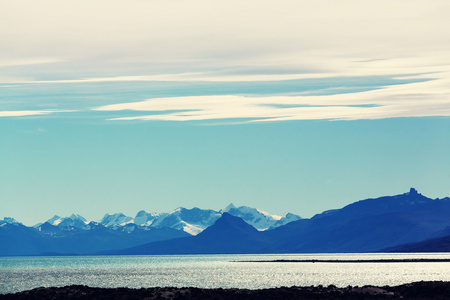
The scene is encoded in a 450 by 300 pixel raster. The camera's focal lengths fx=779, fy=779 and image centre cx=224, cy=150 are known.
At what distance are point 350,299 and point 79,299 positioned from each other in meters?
33.1

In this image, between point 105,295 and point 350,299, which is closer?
point 350,299

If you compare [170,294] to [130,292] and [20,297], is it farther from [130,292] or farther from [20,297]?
[20,297]

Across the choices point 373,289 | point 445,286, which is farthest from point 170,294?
point 445,286

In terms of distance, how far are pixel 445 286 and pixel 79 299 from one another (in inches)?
1805

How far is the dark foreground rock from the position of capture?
9325 cm

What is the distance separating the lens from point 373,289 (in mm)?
96750

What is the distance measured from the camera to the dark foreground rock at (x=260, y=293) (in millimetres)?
93250

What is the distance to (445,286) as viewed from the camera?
9825cm

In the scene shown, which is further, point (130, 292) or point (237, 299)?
point (130, 292)

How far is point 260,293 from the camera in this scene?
323 ft

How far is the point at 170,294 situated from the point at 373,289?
25198 millimetres

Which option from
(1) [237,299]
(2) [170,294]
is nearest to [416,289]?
(1) [237,299]

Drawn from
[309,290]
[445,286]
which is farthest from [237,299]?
[445,286]

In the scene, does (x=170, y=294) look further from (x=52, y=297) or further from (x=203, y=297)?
(x=52, y=297)
